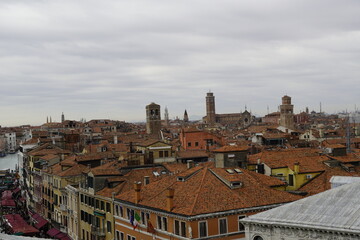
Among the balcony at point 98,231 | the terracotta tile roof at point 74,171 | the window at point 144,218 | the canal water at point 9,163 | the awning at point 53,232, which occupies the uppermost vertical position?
the terracotta tile roof at point 74,171

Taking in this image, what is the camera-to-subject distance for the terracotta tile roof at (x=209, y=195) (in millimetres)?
A: 22875

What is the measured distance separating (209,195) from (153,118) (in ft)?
239

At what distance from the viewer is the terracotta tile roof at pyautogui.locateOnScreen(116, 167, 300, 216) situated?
22875 mm

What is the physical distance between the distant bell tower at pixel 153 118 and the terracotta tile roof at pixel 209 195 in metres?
68.2

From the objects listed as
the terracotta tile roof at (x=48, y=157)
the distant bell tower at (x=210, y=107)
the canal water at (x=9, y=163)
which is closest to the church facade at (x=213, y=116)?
the distant bell tower at (x=210, y=107)

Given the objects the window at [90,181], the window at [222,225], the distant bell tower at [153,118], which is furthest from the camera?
the distant bell tower at [153,118]

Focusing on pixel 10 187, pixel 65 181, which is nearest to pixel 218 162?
pixel 65 181

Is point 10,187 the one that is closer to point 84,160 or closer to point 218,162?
point 84,160

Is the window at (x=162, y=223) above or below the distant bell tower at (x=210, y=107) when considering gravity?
below

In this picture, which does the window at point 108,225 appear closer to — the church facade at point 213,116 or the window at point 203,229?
the window at point 203,229

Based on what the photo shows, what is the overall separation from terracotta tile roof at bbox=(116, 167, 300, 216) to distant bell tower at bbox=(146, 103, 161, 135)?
68164 millimetres

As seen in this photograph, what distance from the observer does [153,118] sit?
9606 centimetres

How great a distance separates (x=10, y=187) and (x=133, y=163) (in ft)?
163

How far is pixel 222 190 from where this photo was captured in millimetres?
24391
